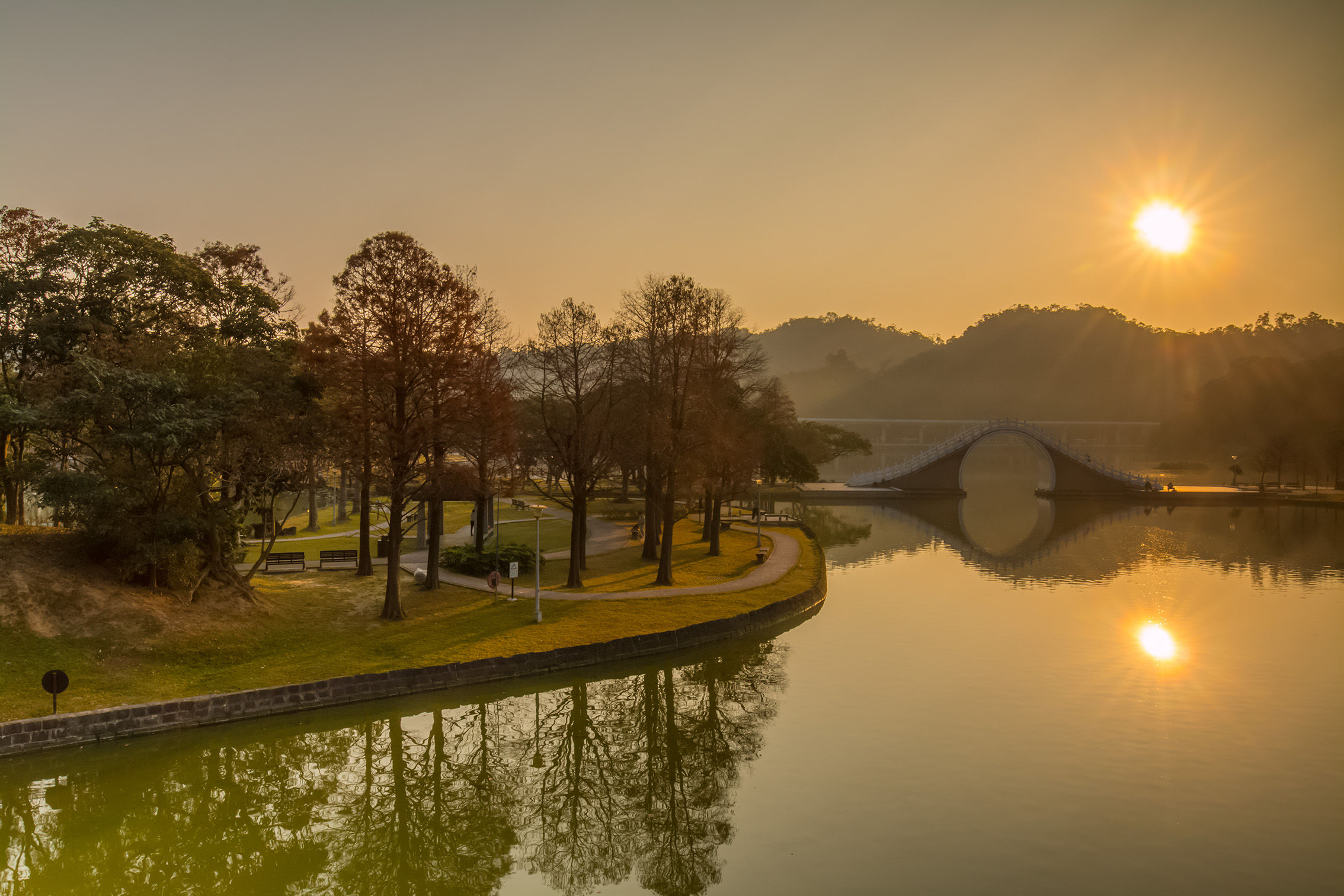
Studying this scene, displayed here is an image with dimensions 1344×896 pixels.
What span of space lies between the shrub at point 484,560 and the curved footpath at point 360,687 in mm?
1835

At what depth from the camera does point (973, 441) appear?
97.5 meters

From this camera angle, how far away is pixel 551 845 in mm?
15586

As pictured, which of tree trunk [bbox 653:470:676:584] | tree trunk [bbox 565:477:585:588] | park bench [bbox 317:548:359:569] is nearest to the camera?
park bench [bbox 317:548:359:569]

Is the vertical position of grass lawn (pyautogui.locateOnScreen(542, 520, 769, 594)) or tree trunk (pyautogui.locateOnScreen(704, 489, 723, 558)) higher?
tree trunk (pyautogui.locateOnScreen(704, 489, 723, 558))

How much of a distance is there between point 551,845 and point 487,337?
2127 centimetres

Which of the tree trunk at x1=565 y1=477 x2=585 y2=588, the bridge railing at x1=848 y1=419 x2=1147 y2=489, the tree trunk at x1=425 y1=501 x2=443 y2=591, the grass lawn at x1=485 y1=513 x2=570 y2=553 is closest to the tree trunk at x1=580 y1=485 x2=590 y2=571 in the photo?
the tree trunk at x1=565 y1=477 x2=585 y2=588

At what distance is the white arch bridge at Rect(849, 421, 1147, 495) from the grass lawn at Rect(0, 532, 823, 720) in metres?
71.8

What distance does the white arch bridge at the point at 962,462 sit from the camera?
96.1 meters

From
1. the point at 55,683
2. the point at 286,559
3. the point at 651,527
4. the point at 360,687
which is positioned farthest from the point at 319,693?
the point at 651,527

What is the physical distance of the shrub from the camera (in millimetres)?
36000

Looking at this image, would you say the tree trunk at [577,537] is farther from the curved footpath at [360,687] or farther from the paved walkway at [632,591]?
the curved footpath at [360,687]

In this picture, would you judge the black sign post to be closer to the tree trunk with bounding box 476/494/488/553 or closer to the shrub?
the shrub

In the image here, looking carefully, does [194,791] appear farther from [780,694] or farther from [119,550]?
[780,694]

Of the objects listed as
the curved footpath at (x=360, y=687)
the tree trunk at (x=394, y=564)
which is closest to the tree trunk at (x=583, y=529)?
the curved footpath at (x=360, y=687)
